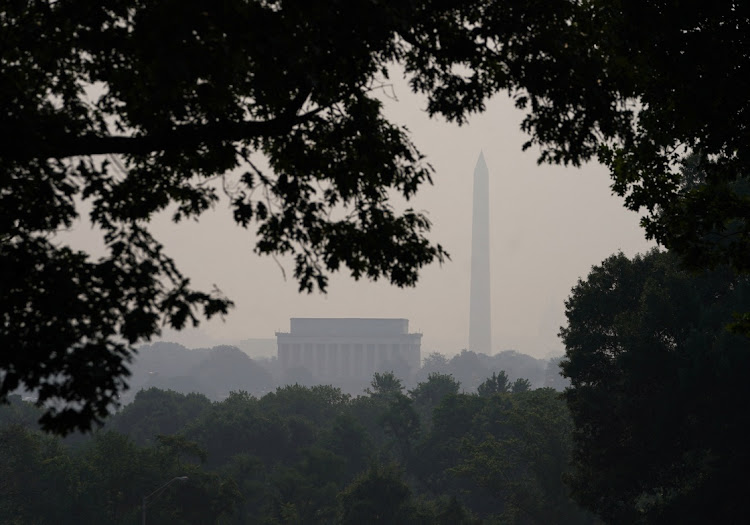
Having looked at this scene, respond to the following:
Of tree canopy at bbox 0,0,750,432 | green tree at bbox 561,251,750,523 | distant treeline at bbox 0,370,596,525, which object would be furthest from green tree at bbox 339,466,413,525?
tree canopy at bbox 0,0,750,432

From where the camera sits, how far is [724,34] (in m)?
14.9

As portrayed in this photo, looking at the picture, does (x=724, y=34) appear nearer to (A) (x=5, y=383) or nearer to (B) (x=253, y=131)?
(B) (x=253, y=131)

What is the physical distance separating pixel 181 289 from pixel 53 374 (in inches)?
66.0

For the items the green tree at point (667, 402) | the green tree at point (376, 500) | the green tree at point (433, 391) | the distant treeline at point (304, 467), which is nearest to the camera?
the green tree at point (667, 402)

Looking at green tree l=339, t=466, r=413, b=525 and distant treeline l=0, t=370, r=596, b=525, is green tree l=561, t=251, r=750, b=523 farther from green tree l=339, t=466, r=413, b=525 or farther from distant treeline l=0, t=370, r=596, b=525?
green tree l=339, t=466, r=413, b=525

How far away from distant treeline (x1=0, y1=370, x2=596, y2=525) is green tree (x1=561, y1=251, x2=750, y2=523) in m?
5.32

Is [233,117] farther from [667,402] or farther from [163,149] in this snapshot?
[667,402]

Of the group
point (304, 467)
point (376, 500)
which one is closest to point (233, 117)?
point (376, 500)

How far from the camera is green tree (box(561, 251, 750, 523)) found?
3447 cm

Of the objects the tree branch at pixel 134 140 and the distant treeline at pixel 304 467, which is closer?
the tree branch at pixel 134 140

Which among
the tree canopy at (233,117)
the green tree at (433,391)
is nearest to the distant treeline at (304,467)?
the green tree at (433,391)

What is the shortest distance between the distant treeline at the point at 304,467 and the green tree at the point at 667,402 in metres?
5.32

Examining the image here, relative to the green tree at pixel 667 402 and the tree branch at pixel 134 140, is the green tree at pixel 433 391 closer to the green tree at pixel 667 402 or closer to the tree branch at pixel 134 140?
the green tree at pixel 667 402

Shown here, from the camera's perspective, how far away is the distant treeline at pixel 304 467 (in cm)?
5850
